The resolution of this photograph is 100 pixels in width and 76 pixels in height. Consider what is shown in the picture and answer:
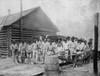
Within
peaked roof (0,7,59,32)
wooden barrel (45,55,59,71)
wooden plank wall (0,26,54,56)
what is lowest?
wooden barrel (45,55,59,71)

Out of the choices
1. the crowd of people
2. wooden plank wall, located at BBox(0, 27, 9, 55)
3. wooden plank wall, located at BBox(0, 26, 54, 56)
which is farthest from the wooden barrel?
wooden plank wall, located at BBox(0, 27, 9, 55)

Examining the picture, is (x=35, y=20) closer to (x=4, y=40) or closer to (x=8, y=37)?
(x=8, y=37)

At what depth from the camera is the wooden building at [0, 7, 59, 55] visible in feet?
39.7

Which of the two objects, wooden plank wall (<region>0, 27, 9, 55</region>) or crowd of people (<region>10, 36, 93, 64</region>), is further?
wooden plank wall (<region>0, 27, 9, 55</region>)

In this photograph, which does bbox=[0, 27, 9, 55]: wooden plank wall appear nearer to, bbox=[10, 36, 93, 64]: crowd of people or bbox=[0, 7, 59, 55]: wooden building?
bbox=[0, 7, 59, 55]: wooden building

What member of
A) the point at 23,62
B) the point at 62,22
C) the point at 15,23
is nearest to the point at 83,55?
the point at 23,62

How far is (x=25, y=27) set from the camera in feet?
43.7

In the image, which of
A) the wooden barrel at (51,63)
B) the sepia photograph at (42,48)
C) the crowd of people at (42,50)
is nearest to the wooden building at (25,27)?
the sepia photograph at (42,48)

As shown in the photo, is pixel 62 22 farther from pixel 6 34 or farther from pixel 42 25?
pixel 6 34

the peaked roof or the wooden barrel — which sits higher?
the peaked roof

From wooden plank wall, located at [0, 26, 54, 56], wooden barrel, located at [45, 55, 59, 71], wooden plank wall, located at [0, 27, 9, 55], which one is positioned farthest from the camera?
wooden plank wall, located at [0, 27, 9, 55]

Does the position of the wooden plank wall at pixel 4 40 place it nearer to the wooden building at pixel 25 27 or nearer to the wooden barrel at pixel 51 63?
the wooden building at pixel 25 27

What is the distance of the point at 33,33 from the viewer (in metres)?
14.3

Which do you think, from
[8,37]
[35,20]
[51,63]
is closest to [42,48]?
[51,63]
